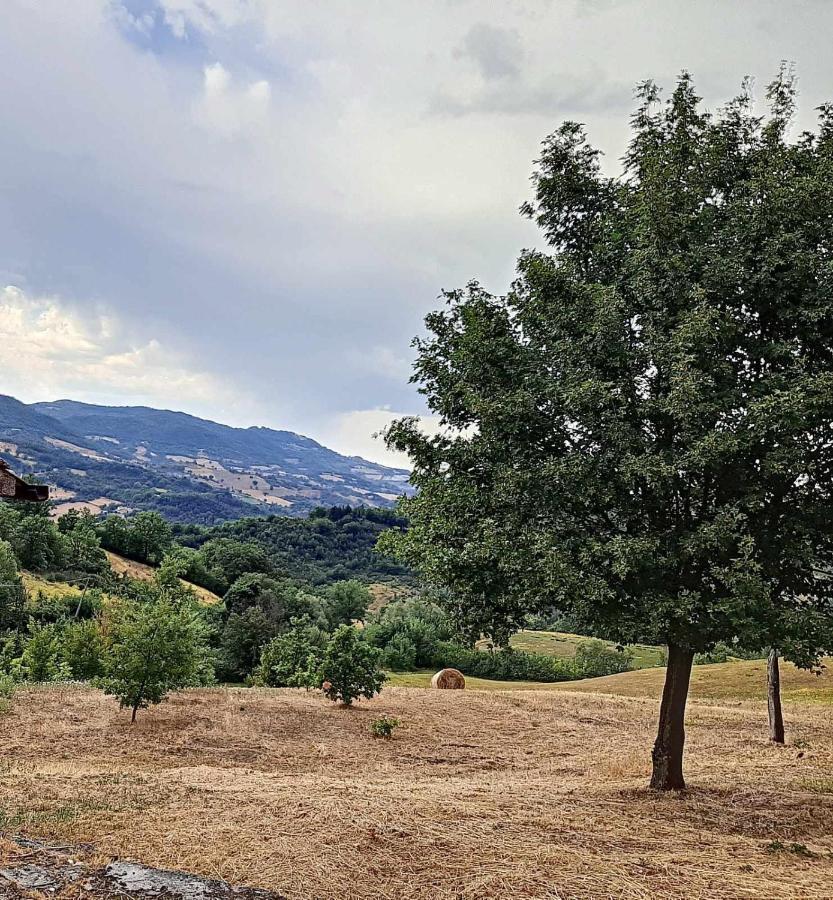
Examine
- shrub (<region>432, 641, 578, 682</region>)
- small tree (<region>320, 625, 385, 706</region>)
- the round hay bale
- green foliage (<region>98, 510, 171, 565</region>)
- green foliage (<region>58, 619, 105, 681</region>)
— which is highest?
green foliage (<region>98, 510, 171, 565</region>)

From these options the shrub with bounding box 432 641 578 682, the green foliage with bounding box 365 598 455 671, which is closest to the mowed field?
the green foliage with bounding box 365 598 455 671

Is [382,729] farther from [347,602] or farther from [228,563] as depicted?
[228,563]

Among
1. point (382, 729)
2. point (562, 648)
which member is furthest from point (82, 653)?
point (562, 648)

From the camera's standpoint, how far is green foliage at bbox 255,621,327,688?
82.5ft

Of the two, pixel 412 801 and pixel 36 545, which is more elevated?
pixel 36 545

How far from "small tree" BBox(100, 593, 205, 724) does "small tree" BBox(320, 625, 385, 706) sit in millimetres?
4454

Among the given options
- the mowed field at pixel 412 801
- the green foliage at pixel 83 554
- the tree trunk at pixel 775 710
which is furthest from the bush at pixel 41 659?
the green foliage at pixel 83 554

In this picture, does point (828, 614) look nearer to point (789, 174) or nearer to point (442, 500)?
point (442, 500)

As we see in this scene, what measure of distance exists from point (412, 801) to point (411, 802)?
0.11 meters

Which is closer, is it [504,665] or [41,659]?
[41,659]

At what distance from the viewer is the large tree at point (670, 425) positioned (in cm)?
872

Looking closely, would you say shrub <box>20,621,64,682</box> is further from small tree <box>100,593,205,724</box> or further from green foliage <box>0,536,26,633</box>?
green foliage <box>0,536,26,633</box>

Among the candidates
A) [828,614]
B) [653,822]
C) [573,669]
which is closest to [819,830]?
[653,822]

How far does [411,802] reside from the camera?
9984 mm
